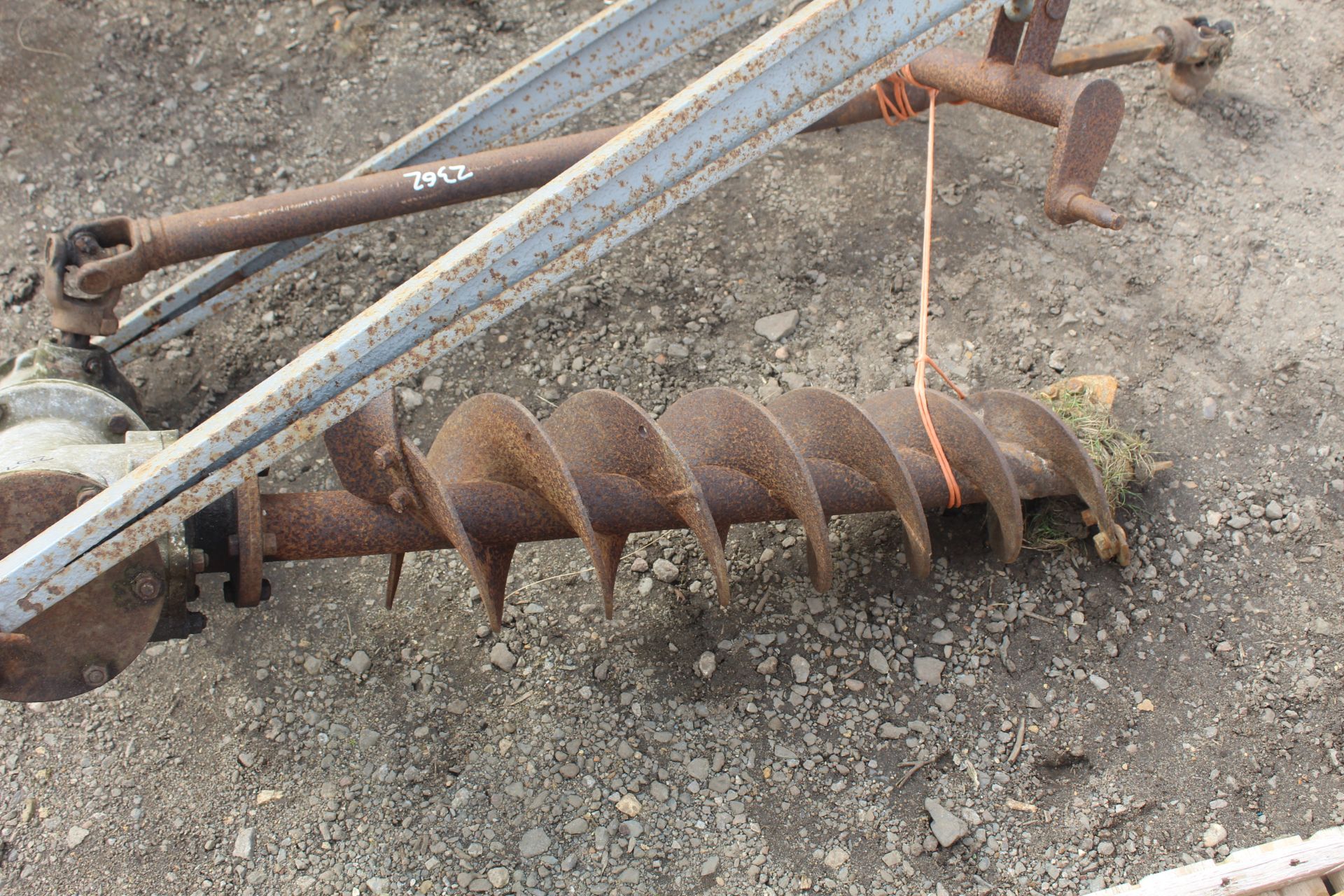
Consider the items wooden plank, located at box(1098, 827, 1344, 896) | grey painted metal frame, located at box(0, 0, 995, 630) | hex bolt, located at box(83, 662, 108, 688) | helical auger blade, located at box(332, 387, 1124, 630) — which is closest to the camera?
grey painted metal frame, located at box(0, 0, 995, 630)

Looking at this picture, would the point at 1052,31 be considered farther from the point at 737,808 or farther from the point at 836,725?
the point at 737,808

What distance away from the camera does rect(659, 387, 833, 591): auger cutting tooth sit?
8.09ft

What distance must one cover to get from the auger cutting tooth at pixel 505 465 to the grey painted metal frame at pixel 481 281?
0.31 m

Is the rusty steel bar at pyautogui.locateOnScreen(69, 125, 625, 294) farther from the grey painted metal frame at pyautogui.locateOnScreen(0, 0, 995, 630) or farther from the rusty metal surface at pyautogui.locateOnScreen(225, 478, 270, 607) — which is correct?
the rusty metal surface at pyautogui.locateOnScreen(225, 478, 270, 607)

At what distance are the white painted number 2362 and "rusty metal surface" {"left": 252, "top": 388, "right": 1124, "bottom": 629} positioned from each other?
80cm

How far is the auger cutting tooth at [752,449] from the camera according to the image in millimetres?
2467

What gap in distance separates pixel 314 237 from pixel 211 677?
138 cm

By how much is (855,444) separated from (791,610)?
1.65 ft

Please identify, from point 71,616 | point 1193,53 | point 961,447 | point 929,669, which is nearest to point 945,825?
point 929,669

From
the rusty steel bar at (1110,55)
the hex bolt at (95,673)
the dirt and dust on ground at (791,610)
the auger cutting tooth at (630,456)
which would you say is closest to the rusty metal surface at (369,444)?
the auger cutting tooth at (630,456)

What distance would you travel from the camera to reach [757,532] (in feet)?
9.93

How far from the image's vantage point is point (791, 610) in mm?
2842

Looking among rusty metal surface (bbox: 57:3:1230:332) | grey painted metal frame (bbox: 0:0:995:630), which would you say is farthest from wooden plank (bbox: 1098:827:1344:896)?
A: rusty metal surface (bbox: 57:3:1230:332)

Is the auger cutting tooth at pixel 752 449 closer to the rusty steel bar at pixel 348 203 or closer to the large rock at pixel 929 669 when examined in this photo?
the large rock at pixel 929 669
